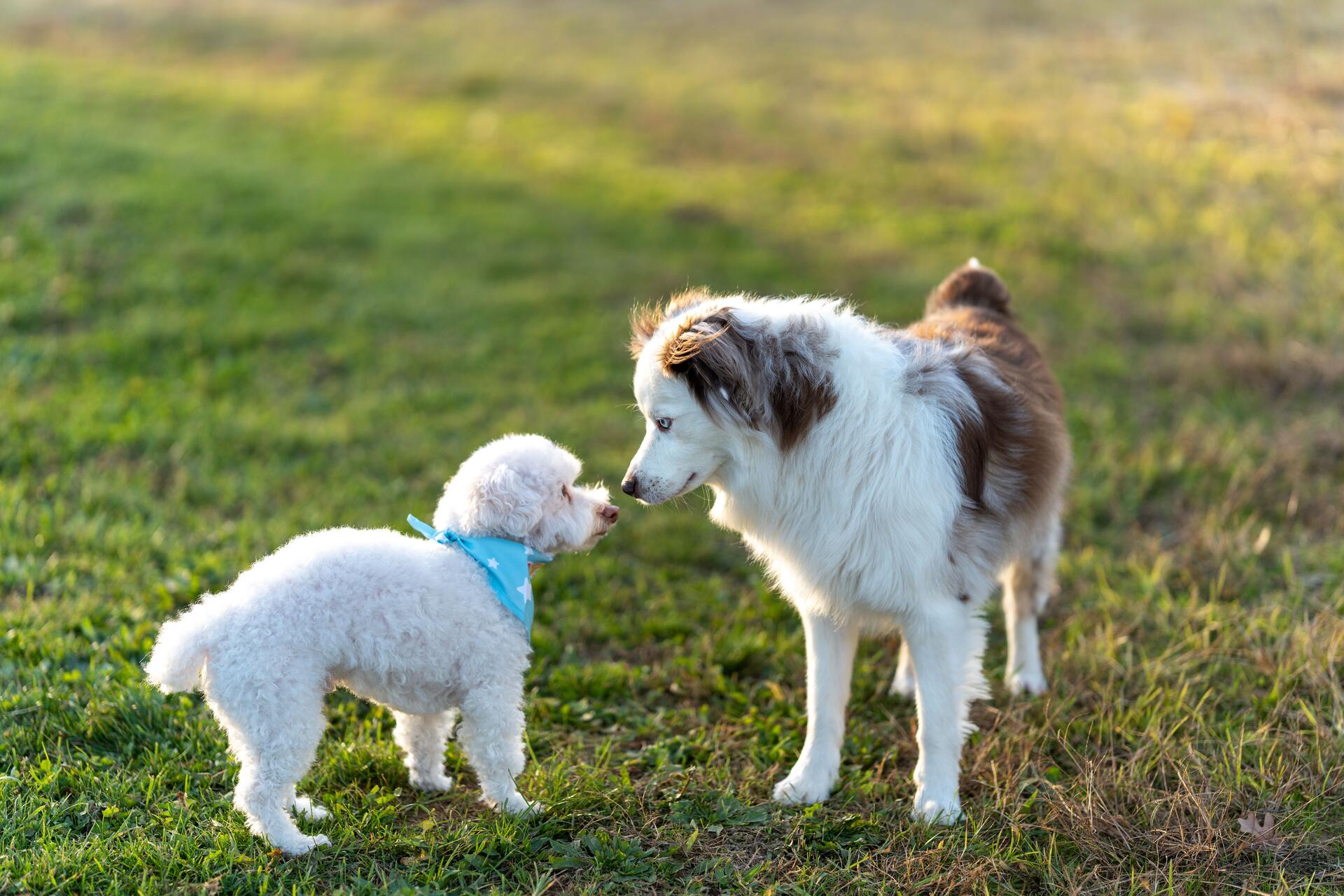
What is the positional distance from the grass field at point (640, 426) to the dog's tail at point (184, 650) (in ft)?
1.92

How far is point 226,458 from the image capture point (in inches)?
267

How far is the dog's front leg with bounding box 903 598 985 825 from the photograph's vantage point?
3.88 metres

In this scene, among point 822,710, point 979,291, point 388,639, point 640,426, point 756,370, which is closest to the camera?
point 388,639

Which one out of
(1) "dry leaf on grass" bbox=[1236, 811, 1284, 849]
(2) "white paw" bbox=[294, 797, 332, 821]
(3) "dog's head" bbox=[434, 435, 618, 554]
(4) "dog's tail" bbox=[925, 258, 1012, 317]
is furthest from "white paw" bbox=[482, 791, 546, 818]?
(4) "dog's tail" bbox=[925, 258, 1012, 317]

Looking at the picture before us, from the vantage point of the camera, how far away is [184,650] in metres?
3.32

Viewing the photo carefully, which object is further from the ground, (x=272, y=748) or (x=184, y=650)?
(x=184, y=650)

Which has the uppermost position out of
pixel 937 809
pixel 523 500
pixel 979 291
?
pixel 979 291

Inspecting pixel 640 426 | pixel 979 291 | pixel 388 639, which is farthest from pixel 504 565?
pixel 640 426

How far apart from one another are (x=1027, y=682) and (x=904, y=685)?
1.91 ft

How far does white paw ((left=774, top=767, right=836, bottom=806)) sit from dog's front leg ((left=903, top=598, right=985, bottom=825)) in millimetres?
356

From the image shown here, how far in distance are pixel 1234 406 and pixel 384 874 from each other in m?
6.73

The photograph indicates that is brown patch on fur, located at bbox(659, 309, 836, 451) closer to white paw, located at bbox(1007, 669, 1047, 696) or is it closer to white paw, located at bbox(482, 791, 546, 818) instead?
white paw, located at bbox(482, 791, 546, 818)

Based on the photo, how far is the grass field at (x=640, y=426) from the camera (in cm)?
372

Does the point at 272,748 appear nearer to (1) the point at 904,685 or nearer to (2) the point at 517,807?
(2) the point at 517,807
